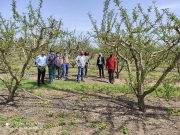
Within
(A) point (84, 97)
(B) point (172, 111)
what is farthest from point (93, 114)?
(B) point (172, 111)

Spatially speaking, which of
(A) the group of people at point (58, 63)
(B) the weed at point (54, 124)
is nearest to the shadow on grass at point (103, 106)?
(B) the weed at point (54, 124)

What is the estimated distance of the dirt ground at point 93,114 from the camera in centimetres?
535

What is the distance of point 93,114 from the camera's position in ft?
21.0

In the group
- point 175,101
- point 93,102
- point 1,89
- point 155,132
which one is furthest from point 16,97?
point 175,101

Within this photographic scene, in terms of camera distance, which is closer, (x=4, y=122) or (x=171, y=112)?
(x=4, y=122)

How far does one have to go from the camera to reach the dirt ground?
17.5 ft

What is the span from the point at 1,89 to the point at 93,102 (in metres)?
4.48

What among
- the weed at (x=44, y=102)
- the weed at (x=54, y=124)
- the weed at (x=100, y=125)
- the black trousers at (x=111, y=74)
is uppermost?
the black trousers at (x=111, y=74)

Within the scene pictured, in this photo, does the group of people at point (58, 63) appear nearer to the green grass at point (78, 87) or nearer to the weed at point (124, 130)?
the green grass at point (78, 87)

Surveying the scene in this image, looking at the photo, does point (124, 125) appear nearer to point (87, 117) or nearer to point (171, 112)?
point (87, 117)

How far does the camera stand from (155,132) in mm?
5363

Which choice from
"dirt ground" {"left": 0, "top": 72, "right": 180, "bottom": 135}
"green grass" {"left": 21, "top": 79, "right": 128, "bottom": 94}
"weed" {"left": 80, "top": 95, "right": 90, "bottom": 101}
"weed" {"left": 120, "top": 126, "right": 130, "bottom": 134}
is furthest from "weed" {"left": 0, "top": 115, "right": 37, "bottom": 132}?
"green grass" {"left": 21, "top": 79, "right": 128, "bottom": 94}

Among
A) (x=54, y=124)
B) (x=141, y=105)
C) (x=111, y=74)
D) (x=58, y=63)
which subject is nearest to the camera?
(x=54, y=124)

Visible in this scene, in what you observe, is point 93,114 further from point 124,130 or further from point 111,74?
point 111,74
